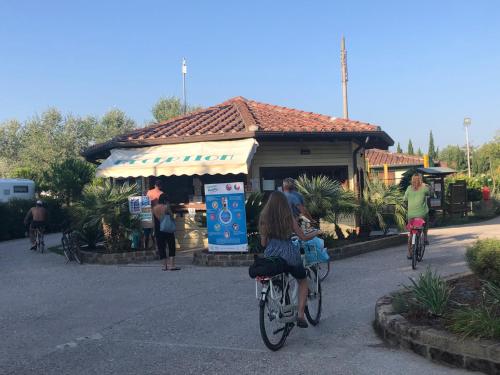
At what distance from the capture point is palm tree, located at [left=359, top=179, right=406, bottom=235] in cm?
1265

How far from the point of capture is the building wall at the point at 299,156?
1410cm

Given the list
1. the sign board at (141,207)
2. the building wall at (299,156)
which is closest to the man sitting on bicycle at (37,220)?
the sign board at (141,207)

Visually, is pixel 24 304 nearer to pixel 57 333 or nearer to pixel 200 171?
pixel 57 333

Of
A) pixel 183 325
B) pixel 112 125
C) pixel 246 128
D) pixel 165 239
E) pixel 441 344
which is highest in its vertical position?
pixel 112 125

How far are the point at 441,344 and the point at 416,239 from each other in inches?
191

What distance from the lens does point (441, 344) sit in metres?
4.38

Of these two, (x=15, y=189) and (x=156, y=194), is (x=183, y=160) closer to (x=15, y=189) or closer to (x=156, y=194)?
(x=156, y=194)

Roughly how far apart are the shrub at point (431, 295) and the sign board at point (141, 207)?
8266 mm

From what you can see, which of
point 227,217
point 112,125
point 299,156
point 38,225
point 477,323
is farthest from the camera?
point 112,125

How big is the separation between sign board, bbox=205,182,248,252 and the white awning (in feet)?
4.68

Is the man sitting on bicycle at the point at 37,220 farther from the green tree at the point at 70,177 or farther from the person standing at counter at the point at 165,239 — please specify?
the green tree at the point at 70,177

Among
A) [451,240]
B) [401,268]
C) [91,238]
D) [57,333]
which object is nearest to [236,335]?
[57,333]

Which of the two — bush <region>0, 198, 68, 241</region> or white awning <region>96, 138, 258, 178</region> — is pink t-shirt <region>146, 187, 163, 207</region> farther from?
bush <region>0, 198, 68, 241</region>

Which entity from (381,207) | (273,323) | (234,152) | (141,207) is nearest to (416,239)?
(381,207)
